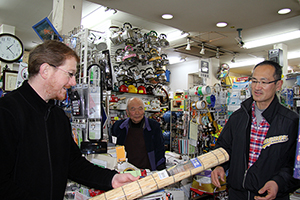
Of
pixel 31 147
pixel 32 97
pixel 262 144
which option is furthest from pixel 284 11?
pixel 31 147

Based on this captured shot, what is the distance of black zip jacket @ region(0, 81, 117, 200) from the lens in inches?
40.0

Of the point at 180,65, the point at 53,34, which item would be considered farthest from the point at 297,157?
the point at 180,65

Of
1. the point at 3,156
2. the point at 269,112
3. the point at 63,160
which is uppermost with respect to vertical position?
the point at 269,112

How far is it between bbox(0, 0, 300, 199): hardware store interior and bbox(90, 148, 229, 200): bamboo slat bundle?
485 mm

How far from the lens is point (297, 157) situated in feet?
3.02

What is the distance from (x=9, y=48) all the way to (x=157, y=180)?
3.52 meters

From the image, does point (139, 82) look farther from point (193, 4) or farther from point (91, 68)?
point (91, 68)

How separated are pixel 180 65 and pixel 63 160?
33.2 feet

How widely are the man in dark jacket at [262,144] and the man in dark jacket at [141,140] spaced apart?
1274 mm

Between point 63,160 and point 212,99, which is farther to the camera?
point 212,99

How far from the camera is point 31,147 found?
113 cm

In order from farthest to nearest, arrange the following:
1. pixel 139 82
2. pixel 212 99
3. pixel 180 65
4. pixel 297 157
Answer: pixel 180 65 < pixel 139 82 < pixel 212 99 < pixel 297 157

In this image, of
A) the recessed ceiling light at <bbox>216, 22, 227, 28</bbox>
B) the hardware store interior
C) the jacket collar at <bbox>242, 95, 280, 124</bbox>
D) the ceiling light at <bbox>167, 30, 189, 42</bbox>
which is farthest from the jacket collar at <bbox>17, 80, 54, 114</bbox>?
the ceiling light at <bbox>167, 30, 189, 42</bbox>

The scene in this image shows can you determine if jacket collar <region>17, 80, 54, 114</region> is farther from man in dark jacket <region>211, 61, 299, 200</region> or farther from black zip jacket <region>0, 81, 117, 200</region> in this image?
man in dark jacket <region>211, 61, 299, 200</region>
